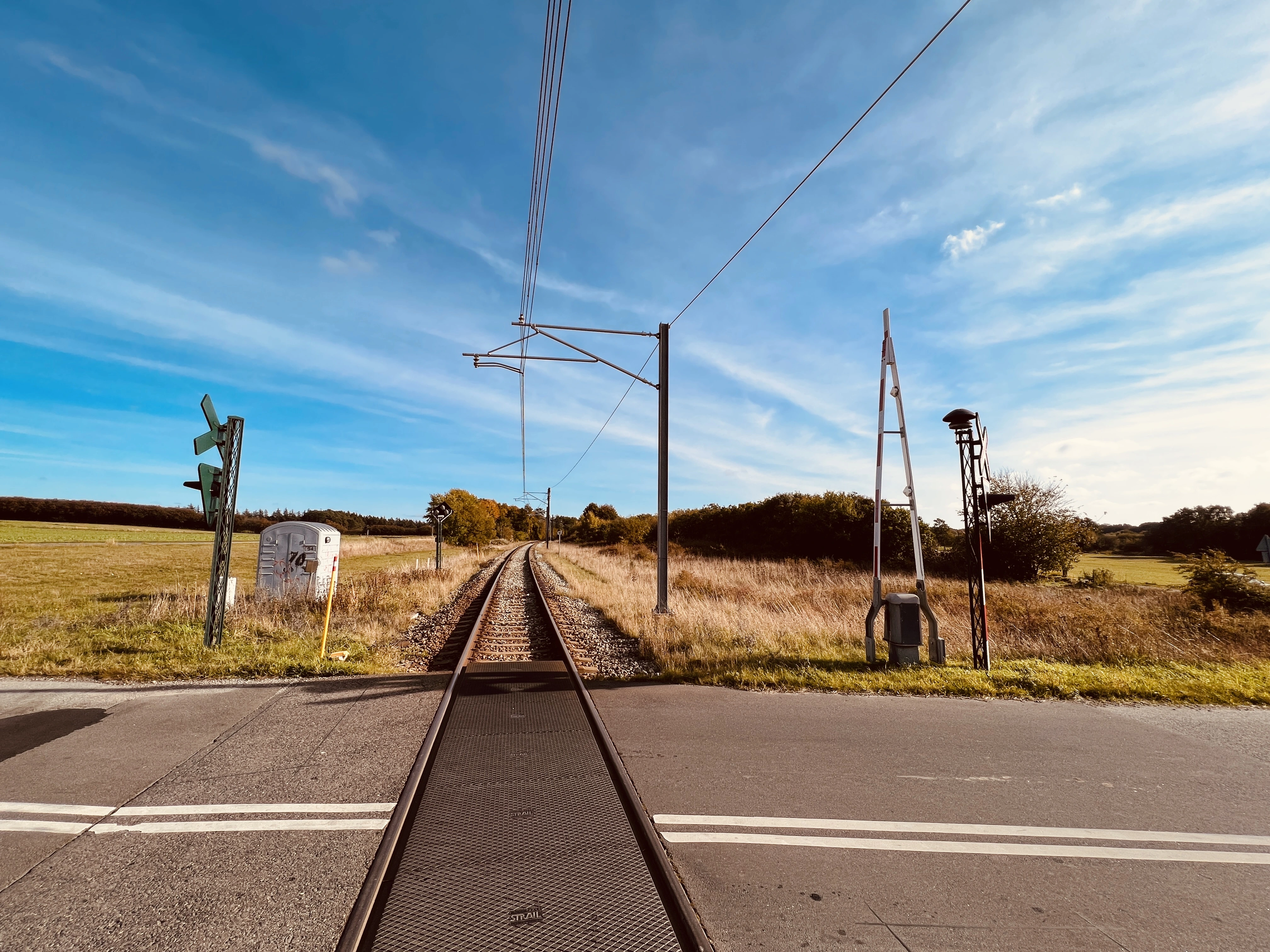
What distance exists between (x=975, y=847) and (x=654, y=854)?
6.25 ft

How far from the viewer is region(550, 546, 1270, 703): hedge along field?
7.33 meters

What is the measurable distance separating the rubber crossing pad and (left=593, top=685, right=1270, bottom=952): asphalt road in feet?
1.04

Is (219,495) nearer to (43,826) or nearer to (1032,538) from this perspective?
(43,826)

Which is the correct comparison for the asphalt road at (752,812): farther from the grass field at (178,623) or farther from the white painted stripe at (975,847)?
the grass field at (178,623)

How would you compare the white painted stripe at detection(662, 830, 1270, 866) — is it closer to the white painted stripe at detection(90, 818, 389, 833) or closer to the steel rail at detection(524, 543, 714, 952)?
the steel rail at detection(524, 543, 714, 952)

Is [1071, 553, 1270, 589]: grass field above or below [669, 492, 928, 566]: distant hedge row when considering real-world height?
below

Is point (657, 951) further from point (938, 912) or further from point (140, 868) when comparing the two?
point (140, 868)

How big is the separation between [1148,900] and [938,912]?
3.67 ft

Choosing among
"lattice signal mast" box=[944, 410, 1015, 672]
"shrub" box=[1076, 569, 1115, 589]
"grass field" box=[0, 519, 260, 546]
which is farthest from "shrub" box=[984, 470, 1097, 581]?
"grass field" box=[0, 519, 260, 546]

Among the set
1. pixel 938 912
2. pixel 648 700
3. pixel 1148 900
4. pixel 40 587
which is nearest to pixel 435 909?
pixel 938 912

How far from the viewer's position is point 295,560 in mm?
15617

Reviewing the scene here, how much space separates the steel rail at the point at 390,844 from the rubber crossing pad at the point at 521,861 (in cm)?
6

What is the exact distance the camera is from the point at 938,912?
2816 mm

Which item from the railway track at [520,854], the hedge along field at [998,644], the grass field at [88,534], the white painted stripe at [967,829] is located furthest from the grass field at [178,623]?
the grass field at [88,534]
